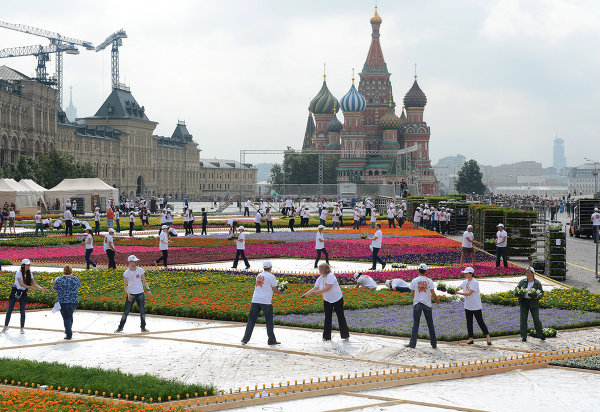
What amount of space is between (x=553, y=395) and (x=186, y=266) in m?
17.9

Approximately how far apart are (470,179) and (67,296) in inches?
5703

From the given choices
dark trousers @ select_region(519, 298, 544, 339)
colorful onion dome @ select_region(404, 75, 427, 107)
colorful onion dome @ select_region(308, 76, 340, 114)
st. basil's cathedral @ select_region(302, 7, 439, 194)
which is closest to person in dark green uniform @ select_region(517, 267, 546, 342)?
dark trousers @ select_region(519, 298, 544, 339)

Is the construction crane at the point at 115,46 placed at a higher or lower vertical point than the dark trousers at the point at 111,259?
higher

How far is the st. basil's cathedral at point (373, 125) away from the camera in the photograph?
135125 millimetres

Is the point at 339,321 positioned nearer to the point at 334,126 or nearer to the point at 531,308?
the point at 531,308

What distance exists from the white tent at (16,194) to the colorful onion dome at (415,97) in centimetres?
9021

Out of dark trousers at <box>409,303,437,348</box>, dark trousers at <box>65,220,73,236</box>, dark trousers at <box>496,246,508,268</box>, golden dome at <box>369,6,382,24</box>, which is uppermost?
golden dome at <box>369,6,382,24</box>

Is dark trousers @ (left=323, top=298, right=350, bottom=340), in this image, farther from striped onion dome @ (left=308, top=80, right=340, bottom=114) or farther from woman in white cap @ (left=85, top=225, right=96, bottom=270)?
striped onion dome @ (left=308, top=80, right=340, bottom=114)

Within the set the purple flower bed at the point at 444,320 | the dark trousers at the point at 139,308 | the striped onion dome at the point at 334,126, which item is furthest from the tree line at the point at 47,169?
the purple flower bed at the point at 444,320

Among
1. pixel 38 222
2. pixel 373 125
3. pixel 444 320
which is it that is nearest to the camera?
pixel 444 320

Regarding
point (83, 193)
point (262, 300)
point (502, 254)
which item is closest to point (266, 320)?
point (262, 300)

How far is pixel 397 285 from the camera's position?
21.5 metres

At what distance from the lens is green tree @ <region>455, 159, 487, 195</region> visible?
155m

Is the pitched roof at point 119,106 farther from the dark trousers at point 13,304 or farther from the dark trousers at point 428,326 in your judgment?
the dark trousers at point 428,326
